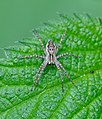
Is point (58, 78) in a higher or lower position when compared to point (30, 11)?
lower

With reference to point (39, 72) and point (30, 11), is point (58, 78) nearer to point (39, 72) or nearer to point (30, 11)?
point (39, 72)

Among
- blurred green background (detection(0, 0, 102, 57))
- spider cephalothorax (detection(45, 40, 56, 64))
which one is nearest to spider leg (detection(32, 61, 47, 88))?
spider cephalothorax (detection(45, 40, 56, 64))

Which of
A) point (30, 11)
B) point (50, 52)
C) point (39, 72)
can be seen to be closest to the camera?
point (39, 72)

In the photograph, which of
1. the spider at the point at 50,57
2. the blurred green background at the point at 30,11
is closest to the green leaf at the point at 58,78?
the spider at the point at 50,57

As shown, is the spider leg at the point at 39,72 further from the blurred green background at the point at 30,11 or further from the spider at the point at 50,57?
the blurred green background at the point at 30,11

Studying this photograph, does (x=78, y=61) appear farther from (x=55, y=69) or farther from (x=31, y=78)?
(x=31, y=78)

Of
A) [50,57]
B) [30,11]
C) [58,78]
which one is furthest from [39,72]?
[30,11]

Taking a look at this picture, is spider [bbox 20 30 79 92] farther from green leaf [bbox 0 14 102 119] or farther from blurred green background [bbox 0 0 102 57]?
blurred green background [bbox 0 0 102 57]
